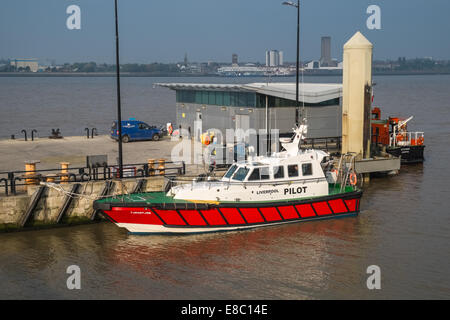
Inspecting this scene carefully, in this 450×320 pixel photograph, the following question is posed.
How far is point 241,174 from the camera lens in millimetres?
21875

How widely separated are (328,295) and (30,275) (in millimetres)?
8975

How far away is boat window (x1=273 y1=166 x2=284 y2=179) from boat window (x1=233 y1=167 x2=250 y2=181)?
3.66 feet

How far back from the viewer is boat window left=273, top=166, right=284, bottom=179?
22.1 meters

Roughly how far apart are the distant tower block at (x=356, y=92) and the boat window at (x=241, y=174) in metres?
10.8

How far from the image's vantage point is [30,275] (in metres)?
17.8

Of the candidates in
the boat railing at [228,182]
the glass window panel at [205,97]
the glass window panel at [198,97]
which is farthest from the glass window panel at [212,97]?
the boat railing at [228,182]

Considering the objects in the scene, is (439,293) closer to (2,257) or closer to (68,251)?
(68,251)

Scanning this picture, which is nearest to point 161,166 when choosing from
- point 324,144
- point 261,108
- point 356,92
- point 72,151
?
point 72,151

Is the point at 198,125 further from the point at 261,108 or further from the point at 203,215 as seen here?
the point at 203,215

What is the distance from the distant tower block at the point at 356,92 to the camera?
98.4 feet

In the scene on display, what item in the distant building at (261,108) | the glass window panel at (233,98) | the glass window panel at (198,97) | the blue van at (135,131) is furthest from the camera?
the glass window panel at (198,97)

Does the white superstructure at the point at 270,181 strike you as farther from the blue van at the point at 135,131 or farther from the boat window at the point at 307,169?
the blue van at the point at 135,131
